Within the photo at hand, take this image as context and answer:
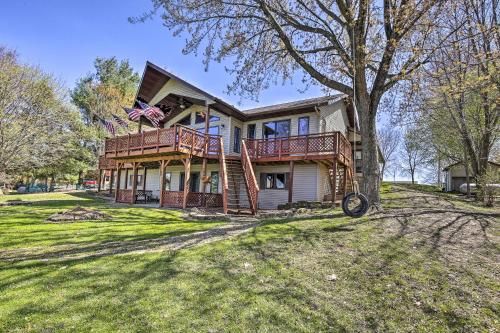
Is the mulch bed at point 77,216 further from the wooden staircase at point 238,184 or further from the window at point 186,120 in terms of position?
the window at point 186,120

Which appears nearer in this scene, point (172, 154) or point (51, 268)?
point (51, 268)

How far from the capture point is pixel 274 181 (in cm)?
1788

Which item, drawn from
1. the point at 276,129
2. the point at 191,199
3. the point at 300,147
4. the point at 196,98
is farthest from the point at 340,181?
the point at 196,98

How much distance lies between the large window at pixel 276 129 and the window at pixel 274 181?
231 cm

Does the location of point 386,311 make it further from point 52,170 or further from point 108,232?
point 52,170

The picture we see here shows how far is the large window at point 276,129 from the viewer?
58.2ft

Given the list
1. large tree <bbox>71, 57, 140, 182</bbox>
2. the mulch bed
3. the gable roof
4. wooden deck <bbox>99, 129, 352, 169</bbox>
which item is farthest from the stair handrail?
large tree <bbox>71, 57, 140, 182</bbox>

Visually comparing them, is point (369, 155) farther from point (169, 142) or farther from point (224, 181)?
point (169, 142)

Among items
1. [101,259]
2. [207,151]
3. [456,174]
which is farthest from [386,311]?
[456,174]

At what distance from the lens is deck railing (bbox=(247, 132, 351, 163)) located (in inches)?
567

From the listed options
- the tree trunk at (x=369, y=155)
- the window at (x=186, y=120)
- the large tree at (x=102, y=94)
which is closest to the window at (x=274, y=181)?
the window at (x=186, y=120)

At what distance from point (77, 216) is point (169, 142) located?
18.5 ft

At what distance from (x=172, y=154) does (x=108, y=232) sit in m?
7.80

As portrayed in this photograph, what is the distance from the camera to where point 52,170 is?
33375 mm
